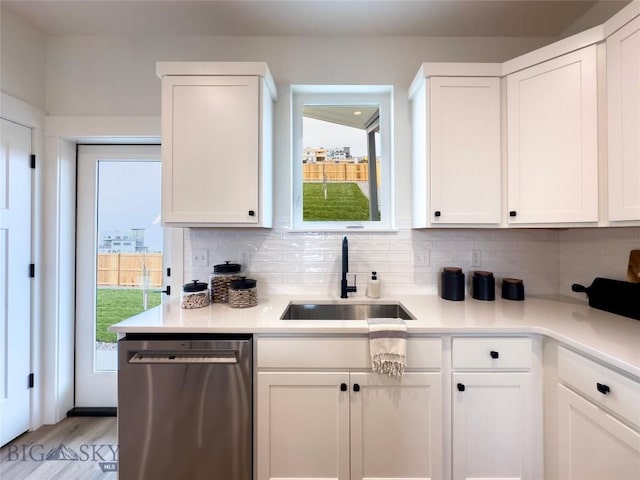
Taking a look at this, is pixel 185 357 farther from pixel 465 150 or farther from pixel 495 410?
pixel 465 150

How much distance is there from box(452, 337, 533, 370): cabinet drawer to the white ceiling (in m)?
1.95

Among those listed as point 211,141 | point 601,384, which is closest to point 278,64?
point 211,141

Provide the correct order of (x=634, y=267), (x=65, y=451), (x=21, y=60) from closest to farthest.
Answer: (x=634, y=267) < (x=65, y=451) < (x=21, y=60)

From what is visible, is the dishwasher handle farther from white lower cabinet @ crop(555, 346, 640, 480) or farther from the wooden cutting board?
the wooden cutting board

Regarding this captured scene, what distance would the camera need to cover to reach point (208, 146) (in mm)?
1661

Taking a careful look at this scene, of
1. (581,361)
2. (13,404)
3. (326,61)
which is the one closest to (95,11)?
(326,61)

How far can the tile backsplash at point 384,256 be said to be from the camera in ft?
6.50

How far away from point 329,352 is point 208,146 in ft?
4.30

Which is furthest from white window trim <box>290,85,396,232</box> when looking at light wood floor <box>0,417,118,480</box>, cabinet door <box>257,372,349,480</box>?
light wood floor <box>0,417,118,480</box>

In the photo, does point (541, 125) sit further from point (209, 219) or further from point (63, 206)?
point (63, 206)

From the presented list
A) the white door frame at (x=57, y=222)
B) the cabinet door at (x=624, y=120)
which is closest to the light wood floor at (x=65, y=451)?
the white door frame at (x=57, y=222)

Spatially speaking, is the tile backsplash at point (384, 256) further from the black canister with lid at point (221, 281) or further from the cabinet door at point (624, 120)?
the cabinet door at point (624, 120)

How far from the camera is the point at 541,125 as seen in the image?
61.6 inches

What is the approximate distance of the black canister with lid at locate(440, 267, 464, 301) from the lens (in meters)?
1.83
